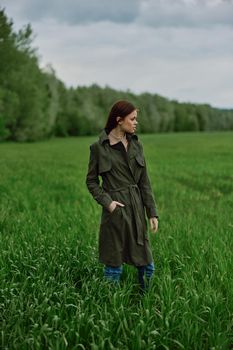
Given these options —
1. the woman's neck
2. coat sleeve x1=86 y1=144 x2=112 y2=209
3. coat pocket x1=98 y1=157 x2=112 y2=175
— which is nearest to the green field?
coat sleeve x1=86 y1=144 x2=112 y2=209

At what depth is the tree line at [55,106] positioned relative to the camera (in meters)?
39.2

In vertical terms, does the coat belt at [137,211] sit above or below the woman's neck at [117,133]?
below

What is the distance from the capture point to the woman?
14.4ft

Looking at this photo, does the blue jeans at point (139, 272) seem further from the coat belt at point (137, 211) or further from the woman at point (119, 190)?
the coat belt at point (137, 211)

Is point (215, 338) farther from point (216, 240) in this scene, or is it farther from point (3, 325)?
point (216, 240)

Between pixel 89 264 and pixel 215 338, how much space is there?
1.84m

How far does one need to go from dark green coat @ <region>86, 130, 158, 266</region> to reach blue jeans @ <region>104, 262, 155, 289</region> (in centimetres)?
13

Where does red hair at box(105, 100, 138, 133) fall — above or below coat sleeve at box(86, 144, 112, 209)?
above

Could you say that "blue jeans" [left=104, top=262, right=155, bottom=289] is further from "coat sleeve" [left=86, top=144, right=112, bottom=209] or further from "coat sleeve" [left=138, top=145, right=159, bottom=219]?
"coat sleeve" [left=86, top=144, right=112, bottom=209]

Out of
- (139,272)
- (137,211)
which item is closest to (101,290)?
(139,272)

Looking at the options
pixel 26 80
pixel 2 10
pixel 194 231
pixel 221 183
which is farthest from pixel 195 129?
pixel 194 231

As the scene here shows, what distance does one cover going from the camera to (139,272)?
470 cm

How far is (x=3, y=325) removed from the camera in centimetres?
384

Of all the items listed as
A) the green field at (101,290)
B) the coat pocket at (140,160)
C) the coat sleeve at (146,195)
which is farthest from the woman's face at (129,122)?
the green field at (101,290)
